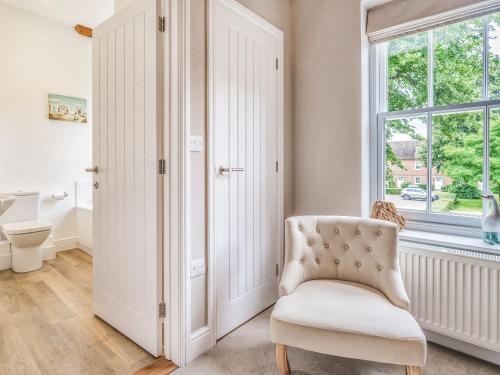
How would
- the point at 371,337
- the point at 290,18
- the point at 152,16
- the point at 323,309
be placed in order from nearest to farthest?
the point at 371,337
the point at 323,309
the point at 152,16
the point at 290,18

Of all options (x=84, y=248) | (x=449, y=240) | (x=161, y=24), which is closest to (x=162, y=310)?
(x=161, y=24)

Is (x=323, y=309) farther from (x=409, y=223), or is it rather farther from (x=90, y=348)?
(x=90, y=348)

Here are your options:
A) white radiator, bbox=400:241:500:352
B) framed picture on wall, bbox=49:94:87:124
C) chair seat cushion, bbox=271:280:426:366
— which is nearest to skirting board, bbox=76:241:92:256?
framed picture on wall, bbox=49:94:87:124

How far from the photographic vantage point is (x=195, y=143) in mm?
1657

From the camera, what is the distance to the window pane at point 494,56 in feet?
5.78

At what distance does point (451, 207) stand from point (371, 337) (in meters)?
1.23

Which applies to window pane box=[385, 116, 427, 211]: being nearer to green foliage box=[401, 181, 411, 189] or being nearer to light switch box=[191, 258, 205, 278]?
green foliage box=[401, 181, 411, 189]

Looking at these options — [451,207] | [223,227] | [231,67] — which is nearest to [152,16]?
[231,67]

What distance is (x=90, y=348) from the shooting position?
5.65ft

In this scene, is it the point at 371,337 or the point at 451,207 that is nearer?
the point at 371,337

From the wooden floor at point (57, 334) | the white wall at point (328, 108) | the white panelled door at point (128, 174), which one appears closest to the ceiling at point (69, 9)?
the white panelled door at point (128, 174)

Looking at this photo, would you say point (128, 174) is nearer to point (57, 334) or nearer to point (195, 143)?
point (195, 143)

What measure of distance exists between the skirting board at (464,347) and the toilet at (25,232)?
3.58 metres

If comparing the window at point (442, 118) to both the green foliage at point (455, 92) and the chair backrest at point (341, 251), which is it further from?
the chair backrest at point (341, 251)
